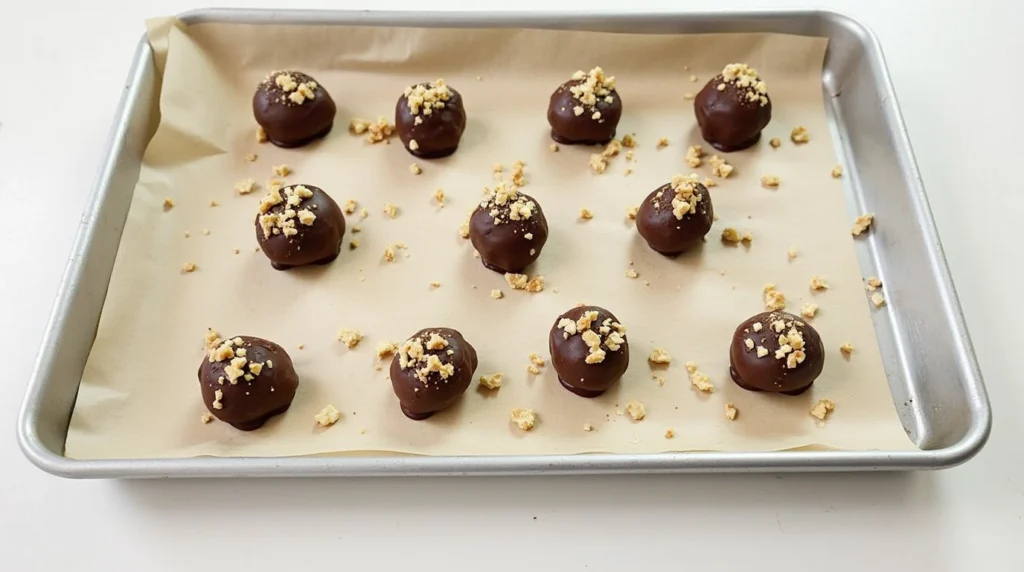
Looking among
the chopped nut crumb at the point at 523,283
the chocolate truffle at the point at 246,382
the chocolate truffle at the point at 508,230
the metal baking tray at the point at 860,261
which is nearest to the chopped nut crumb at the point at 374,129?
the metal baking tray at the point at 860,261

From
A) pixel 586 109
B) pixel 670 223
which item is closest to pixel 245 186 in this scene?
pixel 586 109

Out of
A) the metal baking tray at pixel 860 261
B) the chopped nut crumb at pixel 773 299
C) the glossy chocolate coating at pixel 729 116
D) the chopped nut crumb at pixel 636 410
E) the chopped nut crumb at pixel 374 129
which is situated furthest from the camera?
the chopped nut crumb at pixel 374 129

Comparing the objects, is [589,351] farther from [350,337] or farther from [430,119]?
[430,119]

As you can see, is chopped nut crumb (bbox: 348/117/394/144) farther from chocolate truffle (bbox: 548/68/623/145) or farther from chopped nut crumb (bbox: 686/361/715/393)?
chopped nut crumb (bbox: 686/361/715/393)

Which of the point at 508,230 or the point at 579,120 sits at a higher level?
the point at 579,120

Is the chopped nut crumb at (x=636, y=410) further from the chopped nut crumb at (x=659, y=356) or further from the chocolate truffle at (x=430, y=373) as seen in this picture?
the chocolate truffle at (x=430, y=373)

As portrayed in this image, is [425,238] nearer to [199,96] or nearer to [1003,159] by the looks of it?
[199,96]
